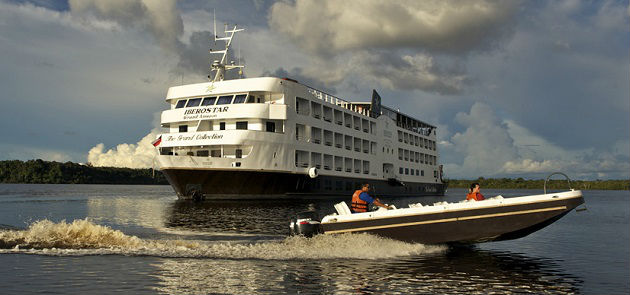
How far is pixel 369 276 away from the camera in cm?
1152

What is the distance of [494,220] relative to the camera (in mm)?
15211

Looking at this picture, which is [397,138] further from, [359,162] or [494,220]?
[494,220]

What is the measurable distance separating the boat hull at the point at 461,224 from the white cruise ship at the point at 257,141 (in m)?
23.0

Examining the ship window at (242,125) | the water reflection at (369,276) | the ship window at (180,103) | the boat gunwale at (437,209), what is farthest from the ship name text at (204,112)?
the water reflection at (369,276)

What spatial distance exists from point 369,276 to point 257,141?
27.4 meters

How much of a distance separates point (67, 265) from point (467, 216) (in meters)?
11.1

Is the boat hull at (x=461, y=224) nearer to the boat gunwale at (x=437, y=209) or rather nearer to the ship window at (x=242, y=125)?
the boat gunwale at (x=437, y=209)

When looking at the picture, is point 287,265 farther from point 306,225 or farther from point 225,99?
point 225,99

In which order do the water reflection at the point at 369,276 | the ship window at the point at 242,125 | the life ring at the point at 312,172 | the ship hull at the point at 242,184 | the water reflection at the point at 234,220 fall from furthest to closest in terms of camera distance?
the life ring at the point at 312,172 → the ship window at the point at 242,125 → the ship hull at the point at 242,184 → the water reflection at the point at 234,220 → the water reflection at the point at 369,276

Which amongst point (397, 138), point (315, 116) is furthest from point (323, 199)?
point (397, 138)

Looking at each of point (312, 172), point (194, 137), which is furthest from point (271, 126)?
point (194, 137)

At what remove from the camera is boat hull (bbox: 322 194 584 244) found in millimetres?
15065

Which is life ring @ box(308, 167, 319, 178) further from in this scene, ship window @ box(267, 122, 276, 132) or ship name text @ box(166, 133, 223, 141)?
ship name text @ box(166, 133, 223, 141)

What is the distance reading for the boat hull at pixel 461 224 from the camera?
15.1 m
